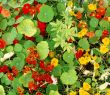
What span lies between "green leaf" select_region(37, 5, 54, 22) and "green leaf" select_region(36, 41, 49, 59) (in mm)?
189

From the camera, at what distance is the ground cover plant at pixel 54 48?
2.85 metres

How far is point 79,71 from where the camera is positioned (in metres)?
2.97

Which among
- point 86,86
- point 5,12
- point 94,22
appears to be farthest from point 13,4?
point 86,86

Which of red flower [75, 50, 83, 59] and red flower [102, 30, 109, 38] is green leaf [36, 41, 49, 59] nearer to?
red flower [75, 50, 83, 59]

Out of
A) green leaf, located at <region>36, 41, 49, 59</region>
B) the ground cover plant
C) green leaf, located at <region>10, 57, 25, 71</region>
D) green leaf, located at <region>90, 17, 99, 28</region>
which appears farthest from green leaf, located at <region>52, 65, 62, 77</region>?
green leaf, located at <region>90, 17, 99, 28</region>

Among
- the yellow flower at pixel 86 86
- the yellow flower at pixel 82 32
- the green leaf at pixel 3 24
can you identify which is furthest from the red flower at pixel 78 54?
the green leaf at pixel 3 24

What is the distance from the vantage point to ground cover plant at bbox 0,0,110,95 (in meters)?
2.85

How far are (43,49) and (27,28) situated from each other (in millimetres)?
206

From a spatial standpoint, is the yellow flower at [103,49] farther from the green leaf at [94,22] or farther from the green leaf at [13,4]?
the green leaf at [13,4]

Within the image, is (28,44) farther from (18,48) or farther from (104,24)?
(104,24)

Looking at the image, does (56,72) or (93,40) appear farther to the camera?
(93,40)

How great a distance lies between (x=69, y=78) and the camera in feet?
9.32

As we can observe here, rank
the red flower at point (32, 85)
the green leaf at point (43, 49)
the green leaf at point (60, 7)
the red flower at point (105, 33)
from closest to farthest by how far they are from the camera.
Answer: the red flower at point (32, 85), the green leaf at point (43, 49), the red flower at point (105, 33), the green leaf at point (60, 7)

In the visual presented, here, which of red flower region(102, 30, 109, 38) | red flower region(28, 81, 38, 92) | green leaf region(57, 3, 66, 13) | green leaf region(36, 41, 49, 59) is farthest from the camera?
green leaf region(57, 3, 66, 13)
